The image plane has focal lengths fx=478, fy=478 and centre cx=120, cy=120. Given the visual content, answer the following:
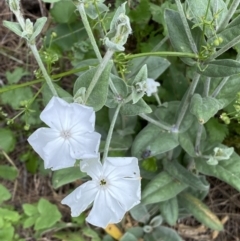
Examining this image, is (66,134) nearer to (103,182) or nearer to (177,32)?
(103,182)

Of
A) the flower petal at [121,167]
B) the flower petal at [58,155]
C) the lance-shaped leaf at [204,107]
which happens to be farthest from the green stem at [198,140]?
the flower petal at [58,155]

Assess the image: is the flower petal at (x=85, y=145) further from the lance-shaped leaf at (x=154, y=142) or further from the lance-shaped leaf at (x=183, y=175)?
the lance-shaped leaf at (x=183, y=175)

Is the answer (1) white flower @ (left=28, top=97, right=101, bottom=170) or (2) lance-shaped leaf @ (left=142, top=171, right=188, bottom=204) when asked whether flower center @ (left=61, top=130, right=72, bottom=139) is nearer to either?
(1) white flower @ (left=28, top=97, right=101, bottom=170)

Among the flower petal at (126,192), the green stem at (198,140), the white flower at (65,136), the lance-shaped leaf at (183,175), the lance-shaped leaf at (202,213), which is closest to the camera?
the white flower at (65,136)

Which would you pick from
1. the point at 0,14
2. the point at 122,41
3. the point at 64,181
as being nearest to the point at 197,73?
the point at 122,41

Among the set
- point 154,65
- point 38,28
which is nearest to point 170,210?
point 154,65

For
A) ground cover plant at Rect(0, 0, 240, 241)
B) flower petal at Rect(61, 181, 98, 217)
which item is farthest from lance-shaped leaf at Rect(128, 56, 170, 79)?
flower petal at Rect(61, 181, 98, 217)

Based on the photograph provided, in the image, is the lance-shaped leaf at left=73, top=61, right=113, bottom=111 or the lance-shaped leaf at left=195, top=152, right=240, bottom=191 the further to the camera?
the lance-shaped leaf at left=195, top=152, right=240, bottom=191

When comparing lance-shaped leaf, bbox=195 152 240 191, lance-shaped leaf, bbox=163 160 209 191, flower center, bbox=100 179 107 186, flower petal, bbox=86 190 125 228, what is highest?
flower center, bbox=100 179 107 186
